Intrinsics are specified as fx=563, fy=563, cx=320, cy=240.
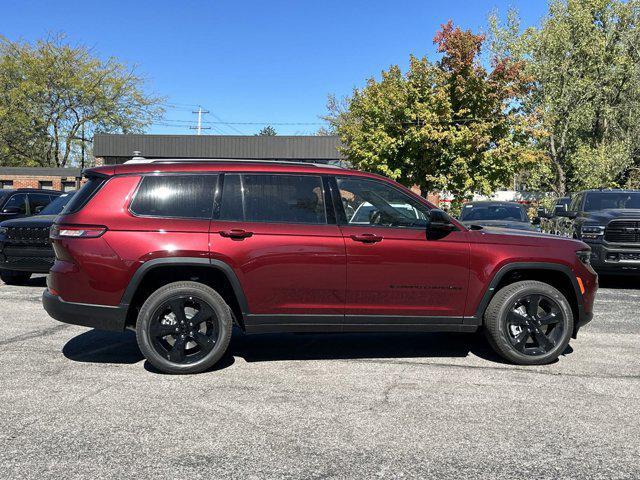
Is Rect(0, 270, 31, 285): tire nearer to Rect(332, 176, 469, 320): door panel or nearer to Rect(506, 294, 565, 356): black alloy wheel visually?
Rect(332, 176, 469, 320): door panel

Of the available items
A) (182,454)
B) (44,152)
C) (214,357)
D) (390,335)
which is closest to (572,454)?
(182,454)

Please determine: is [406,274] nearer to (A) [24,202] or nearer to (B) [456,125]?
(A) [24,202]

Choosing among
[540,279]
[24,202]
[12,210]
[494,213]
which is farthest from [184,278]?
[24,202]

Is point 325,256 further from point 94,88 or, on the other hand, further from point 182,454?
point 94,88

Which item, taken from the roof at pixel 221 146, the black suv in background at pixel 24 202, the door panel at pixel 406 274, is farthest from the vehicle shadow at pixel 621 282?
the roof at pixel 221 146

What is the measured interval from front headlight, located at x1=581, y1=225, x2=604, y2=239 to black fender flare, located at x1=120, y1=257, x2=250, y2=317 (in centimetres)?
780

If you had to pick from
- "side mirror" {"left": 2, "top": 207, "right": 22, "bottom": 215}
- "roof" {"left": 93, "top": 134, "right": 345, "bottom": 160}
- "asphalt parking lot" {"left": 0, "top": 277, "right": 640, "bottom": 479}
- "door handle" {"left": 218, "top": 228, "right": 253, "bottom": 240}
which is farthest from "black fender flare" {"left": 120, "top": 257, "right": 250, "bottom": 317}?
"roof" {"left": 93, "top": 134, "right": 345, "bottom": 160}

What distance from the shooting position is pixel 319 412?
4.06 m

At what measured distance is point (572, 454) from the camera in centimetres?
340

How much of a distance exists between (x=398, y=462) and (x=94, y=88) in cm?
4809

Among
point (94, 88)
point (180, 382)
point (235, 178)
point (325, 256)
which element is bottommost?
point (180, 382)

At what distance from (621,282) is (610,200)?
1754 mm

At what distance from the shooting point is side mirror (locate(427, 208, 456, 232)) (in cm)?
507

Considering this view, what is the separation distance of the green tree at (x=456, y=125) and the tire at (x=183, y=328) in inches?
611
